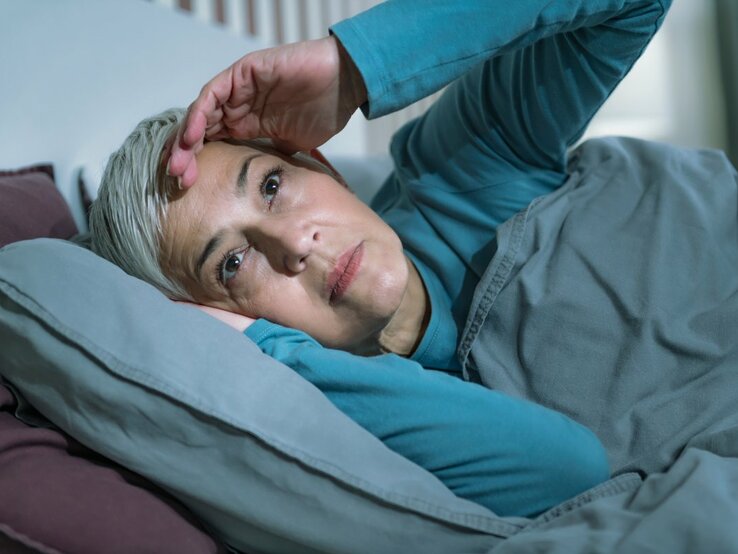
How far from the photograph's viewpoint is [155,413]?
79 centimetres

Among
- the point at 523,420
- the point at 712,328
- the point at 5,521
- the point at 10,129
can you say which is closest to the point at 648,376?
the point at 712,328

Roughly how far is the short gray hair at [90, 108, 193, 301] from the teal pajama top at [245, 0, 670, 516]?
0.62 feet

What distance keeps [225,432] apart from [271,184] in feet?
1.23

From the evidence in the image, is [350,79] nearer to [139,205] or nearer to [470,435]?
[139,205]

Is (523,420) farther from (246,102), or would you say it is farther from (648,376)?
(246,102)

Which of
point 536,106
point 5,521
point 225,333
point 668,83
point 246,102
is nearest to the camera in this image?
point 5,521

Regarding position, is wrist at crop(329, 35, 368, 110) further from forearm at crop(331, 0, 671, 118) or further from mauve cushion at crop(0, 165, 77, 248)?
mauve cushion at crop(0, 165, 77, 248)

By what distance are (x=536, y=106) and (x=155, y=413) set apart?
74cm

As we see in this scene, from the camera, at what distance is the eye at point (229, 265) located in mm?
1021

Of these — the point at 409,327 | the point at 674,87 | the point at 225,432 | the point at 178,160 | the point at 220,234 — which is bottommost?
the point at 674,87

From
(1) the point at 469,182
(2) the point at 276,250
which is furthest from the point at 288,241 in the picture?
(1) the point at 469,182

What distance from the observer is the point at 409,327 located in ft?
3.84

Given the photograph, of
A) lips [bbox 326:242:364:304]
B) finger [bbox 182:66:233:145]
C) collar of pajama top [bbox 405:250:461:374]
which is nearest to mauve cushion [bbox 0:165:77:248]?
finger [bbox 182:66:233:145]

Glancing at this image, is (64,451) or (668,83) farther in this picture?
(668,83)
